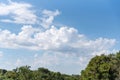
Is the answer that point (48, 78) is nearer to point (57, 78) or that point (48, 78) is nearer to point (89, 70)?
point (57, 78)

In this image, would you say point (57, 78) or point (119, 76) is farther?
point (57, 78)

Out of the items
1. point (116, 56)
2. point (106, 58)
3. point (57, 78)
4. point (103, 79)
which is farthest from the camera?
point (57, 78)

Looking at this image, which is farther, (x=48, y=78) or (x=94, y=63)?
(x=48, y=78)

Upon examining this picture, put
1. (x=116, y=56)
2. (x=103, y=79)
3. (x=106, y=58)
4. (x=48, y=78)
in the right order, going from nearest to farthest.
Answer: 1. (x=103, y=79)
2. (x=106, y=58)
3. (x=116, y=56)
4. (x=48, y=78)

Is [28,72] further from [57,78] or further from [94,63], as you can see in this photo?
[57,78]

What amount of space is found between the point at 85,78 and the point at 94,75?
2.91m

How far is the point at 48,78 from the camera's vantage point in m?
123

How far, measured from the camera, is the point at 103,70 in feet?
276

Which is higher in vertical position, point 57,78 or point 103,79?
point 57,78

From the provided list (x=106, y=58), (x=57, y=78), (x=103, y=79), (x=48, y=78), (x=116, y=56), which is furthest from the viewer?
(x=57, y=78)

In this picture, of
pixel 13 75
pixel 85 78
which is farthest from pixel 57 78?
pixel 85 78

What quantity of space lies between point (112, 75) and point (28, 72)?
2116 centimetres

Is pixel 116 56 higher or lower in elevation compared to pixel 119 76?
higher

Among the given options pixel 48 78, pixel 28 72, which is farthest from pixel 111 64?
pixel 48 78
